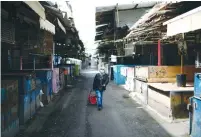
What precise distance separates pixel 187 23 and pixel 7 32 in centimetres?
525

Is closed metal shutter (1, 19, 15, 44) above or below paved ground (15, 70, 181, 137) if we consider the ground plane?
above

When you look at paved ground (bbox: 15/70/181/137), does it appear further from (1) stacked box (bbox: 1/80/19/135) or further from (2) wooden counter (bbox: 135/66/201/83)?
(2) wooden counter (bbox: 135/66/201/83)

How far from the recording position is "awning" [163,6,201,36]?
7797mm

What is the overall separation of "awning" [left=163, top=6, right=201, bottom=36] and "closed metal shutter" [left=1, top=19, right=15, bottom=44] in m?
5.16

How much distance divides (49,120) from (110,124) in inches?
92.5

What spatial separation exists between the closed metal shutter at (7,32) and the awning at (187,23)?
5.16m

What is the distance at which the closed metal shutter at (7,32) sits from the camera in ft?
28.1

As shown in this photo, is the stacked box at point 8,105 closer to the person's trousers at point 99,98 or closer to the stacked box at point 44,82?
the person's trousers at point 99,98

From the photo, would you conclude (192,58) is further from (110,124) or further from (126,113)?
(110,124)

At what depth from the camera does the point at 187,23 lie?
27.8 ft

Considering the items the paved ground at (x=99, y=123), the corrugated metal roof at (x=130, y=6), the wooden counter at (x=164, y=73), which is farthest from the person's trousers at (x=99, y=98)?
the corrugated metal roof at (x=130, y=6)

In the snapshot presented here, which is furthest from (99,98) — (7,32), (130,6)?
(130,6)

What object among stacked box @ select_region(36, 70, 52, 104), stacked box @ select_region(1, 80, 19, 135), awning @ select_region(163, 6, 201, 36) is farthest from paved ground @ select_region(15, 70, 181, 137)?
awning @ select_region(163, 6, 201, 36)

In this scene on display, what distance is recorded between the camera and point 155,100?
12.7 meters
